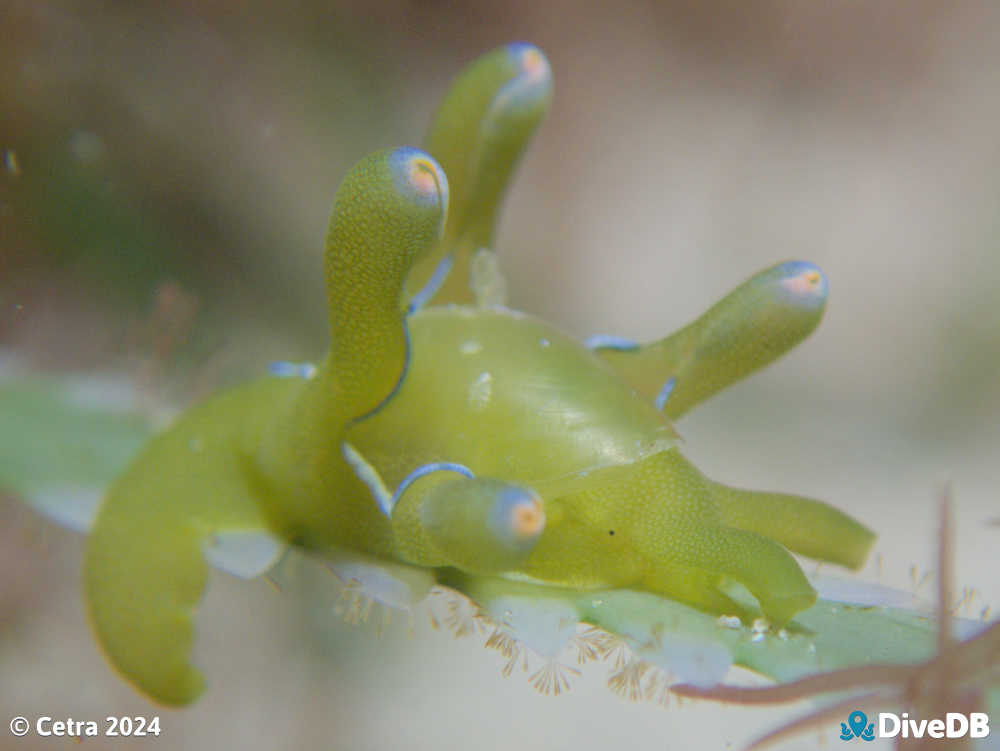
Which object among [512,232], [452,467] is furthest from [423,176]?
[512,232]

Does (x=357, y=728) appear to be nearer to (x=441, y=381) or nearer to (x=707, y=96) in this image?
(x=441, y=381)

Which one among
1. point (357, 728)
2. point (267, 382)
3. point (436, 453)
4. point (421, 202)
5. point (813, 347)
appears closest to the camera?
point (421, 202)

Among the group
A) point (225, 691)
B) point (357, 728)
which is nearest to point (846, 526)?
point (357, 728)

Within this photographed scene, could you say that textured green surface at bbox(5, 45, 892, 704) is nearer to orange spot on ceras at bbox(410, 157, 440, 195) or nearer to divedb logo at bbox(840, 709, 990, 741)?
orange spot on ceras at bbox(410, 157, 440, 195)

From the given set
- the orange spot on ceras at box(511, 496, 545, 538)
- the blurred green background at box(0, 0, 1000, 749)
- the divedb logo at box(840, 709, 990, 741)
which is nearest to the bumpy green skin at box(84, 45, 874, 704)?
the orange spot on ceras at box(511, 496, 545, 538)

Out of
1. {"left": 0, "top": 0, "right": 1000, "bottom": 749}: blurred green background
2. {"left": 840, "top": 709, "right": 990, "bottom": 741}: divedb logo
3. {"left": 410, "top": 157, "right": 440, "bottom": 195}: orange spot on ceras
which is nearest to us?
{"left": 840, "top": 709, "right": 990, "bottom": 741}: divedb logo

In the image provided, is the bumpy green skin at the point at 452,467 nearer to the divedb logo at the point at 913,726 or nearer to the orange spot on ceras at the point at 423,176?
the orange spot on ceras at the point at 423,176
